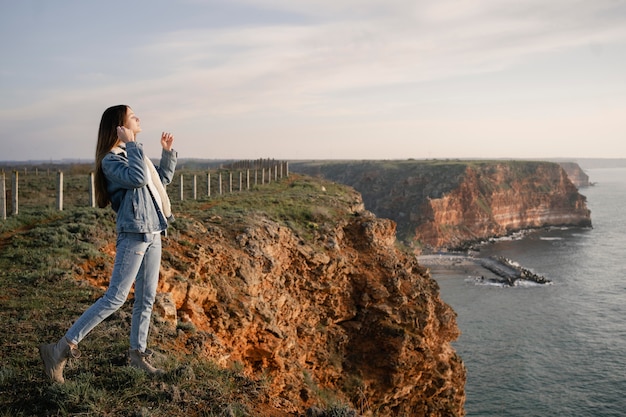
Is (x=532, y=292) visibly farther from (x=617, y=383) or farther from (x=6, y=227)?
(x=6, y=227)

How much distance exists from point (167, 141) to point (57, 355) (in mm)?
2718

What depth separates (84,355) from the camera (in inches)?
235

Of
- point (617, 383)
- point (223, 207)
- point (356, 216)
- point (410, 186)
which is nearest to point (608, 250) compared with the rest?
point (410, 186)

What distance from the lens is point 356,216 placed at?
2278 cm

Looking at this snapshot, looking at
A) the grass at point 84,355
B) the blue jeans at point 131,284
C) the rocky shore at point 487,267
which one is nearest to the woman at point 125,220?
the blue jeans at point 131,284

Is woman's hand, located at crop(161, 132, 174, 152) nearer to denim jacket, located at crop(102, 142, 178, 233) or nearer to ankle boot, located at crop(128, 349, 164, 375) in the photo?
denim jacket, located at crop(102, 142, 178, 233)

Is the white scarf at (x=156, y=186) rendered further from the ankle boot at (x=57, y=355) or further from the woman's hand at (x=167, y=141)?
the ankle boot at (x=57, y=355)

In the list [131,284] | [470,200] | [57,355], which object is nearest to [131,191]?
[131,284]

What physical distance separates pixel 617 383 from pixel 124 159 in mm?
38258

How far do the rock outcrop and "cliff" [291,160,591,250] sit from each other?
69035 mm

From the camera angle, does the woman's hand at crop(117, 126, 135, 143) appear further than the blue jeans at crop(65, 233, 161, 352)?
Yes

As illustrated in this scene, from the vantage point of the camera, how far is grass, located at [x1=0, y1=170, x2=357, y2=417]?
15.9 feet

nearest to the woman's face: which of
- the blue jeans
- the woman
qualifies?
the woman

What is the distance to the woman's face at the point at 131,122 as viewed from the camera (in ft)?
16.9
